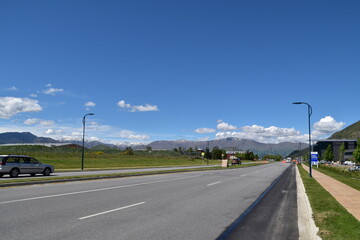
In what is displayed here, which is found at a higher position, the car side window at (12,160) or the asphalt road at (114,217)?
the car side window at (12,160)

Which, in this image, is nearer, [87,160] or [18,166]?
[18,166]

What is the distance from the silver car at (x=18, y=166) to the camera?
2141 centimetres

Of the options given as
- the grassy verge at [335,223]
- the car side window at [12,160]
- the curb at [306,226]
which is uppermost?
the car side window at [12,160]

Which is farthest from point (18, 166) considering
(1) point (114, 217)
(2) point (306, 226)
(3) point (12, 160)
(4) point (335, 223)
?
(4) point (335, 223)

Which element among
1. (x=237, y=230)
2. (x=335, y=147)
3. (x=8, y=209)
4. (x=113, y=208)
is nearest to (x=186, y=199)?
(x=113, y=208)

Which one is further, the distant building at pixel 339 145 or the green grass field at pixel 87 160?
the distant building at pixel 339 145

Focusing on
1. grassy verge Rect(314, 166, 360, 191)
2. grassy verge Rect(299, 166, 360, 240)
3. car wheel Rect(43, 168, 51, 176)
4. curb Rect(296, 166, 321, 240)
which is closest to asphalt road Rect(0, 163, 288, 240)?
curb Rect(296, 166, 321, 240)

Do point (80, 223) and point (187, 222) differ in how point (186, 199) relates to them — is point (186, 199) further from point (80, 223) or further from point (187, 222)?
point (80, 223)

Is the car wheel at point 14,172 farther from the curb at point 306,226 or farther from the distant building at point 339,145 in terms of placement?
the distant building at point 339,145

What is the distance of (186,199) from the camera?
11672mm

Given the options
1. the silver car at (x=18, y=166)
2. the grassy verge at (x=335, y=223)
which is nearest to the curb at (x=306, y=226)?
the grassy verge at (x=335, y=223)

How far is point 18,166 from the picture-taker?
2230 cm

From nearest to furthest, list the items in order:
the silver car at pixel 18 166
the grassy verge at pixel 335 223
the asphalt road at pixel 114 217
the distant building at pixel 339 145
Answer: the asphalt road at pixel 114 217
the grassy verge at pixel 335 223
the silver car at pixel 18 166
the distant building at pixel 339 145

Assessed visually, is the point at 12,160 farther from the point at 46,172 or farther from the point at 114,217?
the point at 114,217
